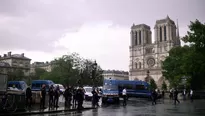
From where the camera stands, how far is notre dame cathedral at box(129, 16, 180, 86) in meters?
96.4

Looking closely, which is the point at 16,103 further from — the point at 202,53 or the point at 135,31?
the point at 135,31

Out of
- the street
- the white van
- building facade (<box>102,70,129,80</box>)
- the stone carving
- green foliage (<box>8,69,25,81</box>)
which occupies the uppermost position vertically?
the stone carving

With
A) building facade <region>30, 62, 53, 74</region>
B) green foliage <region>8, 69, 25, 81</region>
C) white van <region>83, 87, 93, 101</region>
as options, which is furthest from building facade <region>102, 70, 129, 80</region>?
white van <region>83, 87, 93, 101</region>

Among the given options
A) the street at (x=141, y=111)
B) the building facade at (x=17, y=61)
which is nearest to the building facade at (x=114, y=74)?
the building facade at (x=17, y=61)

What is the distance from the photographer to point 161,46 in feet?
321

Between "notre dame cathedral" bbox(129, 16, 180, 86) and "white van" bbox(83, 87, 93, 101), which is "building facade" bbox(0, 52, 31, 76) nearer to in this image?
"notre dame cathedral" bbox(129, 16, 180, 86)

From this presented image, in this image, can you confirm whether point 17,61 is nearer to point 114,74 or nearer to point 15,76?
point 15,76

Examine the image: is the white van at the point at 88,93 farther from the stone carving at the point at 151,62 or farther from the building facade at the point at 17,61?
the building facade at the point at 17,61

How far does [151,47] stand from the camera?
335ft

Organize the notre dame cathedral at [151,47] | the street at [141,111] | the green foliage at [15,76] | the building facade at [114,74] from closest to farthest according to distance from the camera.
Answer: the street at [141,111]
the green foliage at [15,76]
the notre dame cathedral at [151,47]
the building facade at [114,74]

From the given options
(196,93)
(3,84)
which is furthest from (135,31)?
(3,84)

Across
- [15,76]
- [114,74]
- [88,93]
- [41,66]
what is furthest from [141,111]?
[114,74]

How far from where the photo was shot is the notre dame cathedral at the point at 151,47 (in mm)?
96375

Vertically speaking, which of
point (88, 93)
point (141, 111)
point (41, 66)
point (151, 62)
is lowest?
point (141, 111)
